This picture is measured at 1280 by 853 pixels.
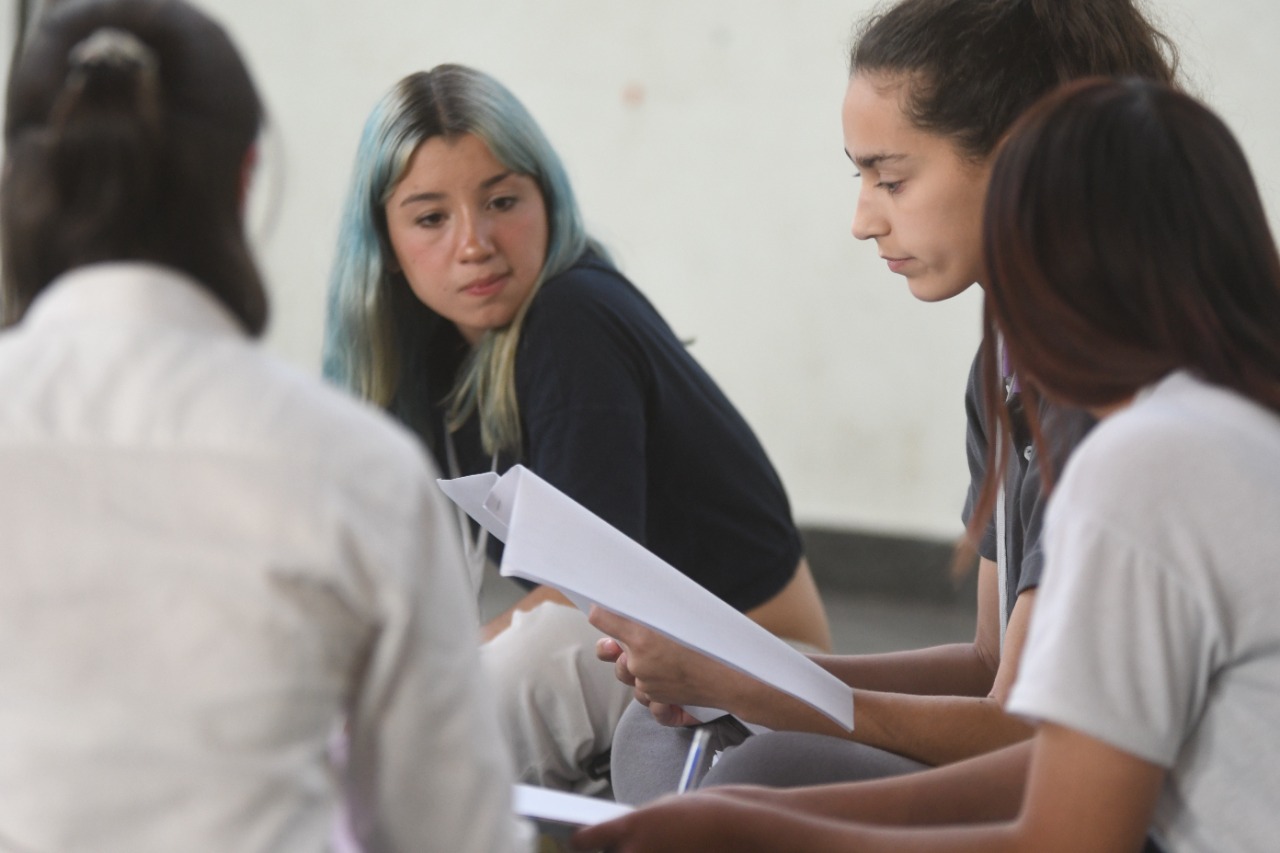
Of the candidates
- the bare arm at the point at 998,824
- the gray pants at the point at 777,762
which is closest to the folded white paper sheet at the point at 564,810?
the bare arm at the point at 998,824

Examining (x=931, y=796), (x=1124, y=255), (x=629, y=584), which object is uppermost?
(x=1124, y=255)

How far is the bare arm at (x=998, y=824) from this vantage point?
882 millimetres

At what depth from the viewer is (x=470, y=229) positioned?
202cm

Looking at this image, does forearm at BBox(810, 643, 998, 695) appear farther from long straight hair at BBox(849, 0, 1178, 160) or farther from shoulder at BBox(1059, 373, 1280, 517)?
shoulder at BBox(1059, 373, 1280, 517)

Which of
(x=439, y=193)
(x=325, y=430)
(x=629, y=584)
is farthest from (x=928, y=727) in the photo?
(x=439, y=193)

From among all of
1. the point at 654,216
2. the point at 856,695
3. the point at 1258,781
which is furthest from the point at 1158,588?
the point at 654,216

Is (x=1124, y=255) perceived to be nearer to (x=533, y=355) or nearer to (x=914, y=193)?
(x=914, y=193)

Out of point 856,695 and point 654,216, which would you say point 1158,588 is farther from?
point 654,216

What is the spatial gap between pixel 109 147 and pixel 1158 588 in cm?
66

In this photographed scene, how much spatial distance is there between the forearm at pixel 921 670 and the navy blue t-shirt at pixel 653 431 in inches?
16.3

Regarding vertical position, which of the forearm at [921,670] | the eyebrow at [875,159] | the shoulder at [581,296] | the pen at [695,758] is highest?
the eyebrow at [875,159]

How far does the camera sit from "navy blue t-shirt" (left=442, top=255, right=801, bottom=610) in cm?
192

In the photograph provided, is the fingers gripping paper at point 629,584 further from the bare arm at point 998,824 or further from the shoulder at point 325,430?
the shoulder at point 325,430

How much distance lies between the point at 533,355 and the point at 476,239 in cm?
19
